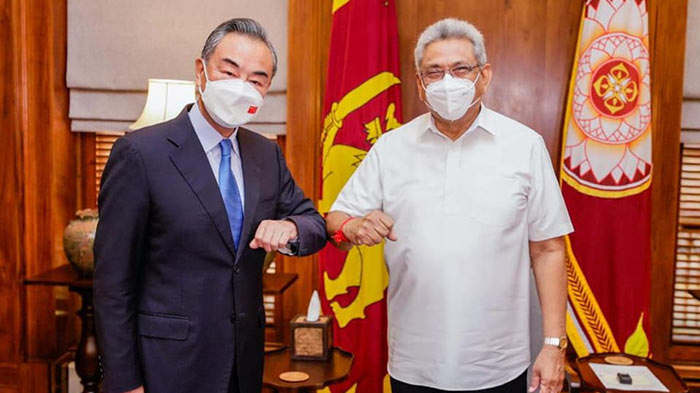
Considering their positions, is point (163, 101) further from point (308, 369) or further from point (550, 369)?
point (550, 369)

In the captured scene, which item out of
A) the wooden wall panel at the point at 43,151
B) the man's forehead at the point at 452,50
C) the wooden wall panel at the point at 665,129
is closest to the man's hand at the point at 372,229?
the man's forehead at the point at 452,50

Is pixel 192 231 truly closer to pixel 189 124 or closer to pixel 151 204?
pixel 151 204

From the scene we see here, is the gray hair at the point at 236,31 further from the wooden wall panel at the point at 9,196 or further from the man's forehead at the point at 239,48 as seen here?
the wooden wall panel at the point at 9,196

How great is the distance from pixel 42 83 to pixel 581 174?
2585 millimetres

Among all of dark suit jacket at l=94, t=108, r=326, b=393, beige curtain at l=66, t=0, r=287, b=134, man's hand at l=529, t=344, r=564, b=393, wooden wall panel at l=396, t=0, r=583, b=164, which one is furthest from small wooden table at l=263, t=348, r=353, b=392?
wooden wall panel at l=396, t=0, r=583, b=164

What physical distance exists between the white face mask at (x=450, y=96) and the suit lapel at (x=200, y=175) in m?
0.61

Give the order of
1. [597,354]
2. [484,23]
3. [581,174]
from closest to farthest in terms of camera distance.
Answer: [597,354]
[581,174]
[484,23]

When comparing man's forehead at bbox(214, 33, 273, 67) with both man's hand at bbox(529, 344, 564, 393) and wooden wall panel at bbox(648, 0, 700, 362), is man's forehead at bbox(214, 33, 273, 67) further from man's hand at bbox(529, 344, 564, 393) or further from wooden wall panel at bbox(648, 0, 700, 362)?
wooden wall panel at bbox(648, 0, 700, 362)

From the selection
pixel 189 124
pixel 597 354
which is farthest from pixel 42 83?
pixel 597 354

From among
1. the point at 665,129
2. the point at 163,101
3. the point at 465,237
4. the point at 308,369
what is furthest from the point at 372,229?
the point at 665,129

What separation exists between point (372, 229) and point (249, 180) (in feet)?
1.07

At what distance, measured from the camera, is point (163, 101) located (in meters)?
2.55

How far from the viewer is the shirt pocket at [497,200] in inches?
60.8

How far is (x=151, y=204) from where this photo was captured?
1337mm
